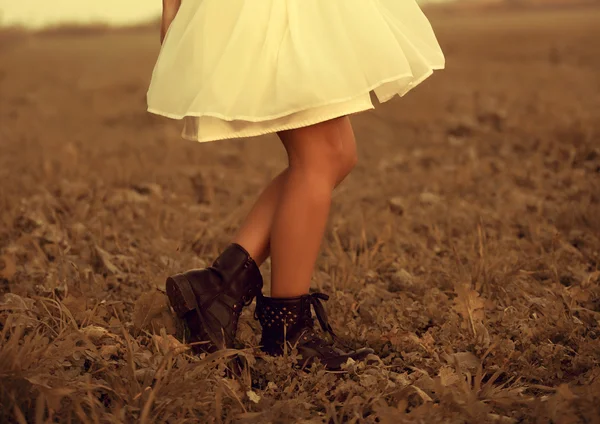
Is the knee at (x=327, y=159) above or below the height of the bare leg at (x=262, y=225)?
above

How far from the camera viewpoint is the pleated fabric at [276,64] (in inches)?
86.9

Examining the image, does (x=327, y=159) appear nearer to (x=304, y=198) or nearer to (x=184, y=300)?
(x=304, y=198)

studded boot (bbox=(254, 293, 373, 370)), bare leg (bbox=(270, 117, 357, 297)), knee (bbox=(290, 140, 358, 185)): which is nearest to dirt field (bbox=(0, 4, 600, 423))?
studded boot (bbox=(254, 293, 373, 370))

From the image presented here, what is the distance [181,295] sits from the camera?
2496 millimetres

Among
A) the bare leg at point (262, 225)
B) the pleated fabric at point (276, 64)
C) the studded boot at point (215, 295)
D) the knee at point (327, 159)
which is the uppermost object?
the pleated fabric at point (276, 64)

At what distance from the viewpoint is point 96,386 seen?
2016 millimetres

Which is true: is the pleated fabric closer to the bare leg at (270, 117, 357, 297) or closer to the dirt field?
the bare leg at (270, 117, 357, 297)

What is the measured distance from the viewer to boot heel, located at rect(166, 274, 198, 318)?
250 centimetres

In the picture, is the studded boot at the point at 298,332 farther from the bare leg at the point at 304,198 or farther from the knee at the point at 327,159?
the knee at the point at 327,159

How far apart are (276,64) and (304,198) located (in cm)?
40

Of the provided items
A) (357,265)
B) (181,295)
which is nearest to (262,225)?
(181,295)

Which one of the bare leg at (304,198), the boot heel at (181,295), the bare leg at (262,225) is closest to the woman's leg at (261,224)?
the bare leg at (262,225)

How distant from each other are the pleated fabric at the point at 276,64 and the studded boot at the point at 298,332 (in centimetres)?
54

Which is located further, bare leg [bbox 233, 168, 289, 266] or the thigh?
bare leg [bbox 233, 168, 289, 266]
